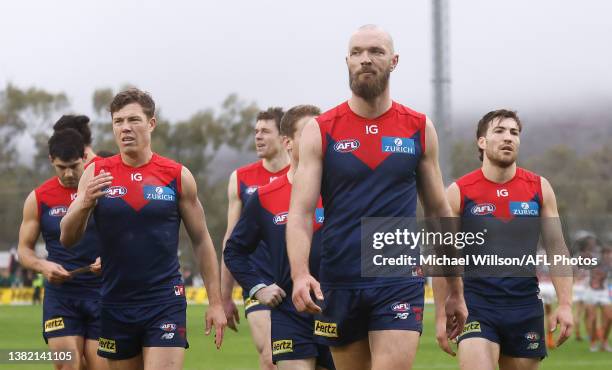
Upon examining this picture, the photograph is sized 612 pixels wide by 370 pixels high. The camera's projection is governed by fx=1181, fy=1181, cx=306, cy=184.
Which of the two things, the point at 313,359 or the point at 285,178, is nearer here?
the point at 313,359

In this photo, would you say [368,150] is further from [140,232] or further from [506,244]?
[506,244]

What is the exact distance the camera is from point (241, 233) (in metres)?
9.34

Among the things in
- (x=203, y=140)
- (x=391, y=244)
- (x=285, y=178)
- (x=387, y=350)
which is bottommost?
(x=387, y=350)

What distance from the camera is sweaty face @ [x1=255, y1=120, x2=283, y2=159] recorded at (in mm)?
11805

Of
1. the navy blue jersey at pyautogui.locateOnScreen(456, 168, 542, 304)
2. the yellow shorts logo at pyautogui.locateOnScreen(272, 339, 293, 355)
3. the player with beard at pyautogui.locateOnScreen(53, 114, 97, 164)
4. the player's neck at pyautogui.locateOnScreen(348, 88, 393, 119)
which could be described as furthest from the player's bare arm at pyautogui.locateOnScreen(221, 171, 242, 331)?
the player's neck at pyautogui.locateOnScreen(348, 88, 393, 119)

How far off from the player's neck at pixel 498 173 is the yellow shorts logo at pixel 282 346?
2136 millimetres

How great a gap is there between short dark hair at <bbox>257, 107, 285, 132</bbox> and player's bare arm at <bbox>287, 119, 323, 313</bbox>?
4438 mm

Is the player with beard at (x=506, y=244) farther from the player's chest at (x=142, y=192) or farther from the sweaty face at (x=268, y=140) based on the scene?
the sweaty face at (x=268, y=140)

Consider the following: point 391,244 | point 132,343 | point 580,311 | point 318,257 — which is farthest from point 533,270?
point 580,311

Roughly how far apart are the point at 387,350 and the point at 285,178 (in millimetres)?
2767

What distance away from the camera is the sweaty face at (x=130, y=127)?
8430 mm

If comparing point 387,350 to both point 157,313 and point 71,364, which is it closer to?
point 157,313

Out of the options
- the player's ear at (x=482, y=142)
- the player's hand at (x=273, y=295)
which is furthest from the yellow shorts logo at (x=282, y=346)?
the player's ear at (x=482, y=142)

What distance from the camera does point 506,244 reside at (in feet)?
30.5
